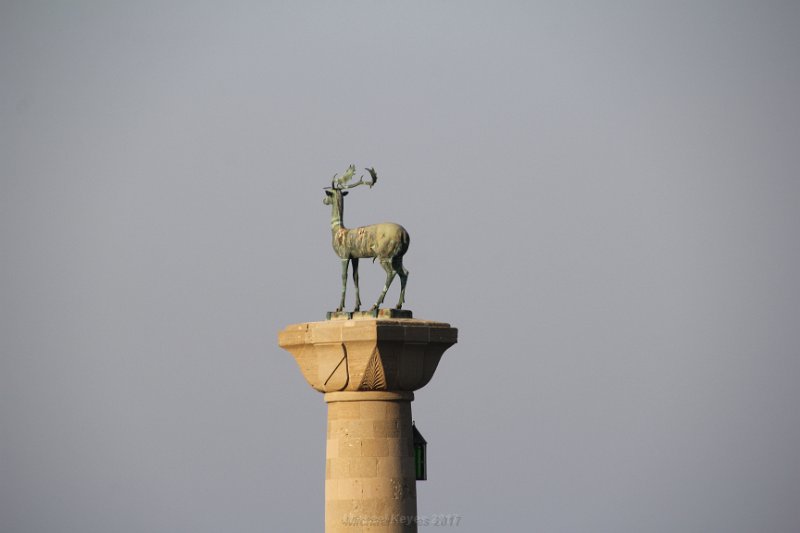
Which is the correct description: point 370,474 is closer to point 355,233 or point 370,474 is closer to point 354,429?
point 354,429

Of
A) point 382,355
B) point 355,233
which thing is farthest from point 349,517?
point 355,233

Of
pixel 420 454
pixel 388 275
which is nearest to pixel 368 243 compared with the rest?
pixel 388 275

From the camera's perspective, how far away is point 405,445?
3847cm

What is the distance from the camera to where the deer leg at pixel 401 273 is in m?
38.5

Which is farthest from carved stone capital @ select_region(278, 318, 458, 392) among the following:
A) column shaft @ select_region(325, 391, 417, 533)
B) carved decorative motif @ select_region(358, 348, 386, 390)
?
column shaft @ select_region(325, 391, 417, 533)

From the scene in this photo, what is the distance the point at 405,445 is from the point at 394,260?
3.96m

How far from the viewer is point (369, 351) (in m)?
37.6

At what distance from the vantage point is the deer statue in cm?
3841

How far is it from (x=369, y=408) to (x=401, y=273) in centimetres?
297

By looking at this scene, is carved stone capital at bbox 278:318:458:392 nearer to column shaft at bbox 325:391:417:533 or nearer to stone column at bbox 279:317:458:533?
stone column at bbox 279:317:458:533

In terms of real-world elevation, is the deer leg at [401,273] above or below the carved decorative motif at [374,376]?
above

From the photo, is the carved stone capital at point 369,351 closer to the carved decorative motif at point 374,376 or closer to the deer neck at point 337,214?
the carved decorative motif at point 374,376

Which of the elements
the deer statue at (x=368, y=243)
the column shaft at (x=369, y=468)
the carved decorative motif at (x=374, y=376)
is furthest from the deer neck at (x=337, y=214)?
the column shaft at (x=369, y=468)

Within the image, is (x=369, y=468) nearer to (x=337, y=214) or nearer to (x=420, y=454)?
(x=420, y=454)
